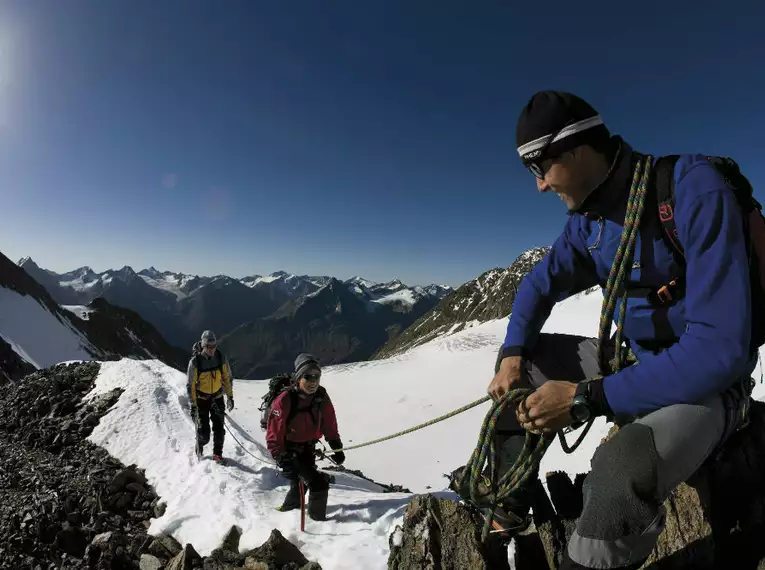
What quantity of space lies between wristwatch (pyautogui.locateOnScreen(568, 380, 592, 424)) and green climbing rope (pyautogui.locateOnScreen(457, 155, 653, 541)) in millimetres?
484

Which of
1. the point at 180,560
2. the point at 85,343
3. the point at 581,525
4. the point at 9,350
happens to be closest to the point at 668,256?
the point at 581,525

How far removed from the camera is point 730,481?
2959 millimetres

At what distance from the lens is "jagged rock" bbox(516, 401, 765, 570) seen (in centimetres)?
281

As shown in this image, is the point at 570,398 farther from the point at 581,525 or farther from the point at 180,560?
the point at 180,560

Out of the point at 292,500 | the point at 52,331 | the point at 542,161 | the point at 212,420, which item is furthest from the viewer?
the point at 52,331

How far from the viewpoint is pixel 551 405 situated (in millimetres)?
A: 2438

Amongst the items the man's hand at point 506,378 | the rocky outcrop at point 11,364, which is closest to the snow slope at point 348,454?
the man's hand at point 506,378

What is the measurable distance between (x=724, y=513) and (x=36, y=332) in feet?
292

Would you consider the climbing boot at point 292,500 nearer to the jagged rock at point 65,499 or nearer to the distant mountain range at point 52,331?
the jagged rock at point 65,499

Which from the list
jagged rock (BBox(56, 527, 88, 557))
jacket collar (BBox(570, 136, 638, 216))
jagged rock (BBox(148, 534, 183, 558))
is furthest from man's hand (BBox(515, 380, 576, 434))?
jagged rock (BBox(56, 527, 88, 557))

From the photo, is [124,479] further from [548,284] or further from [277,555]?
[548,284]

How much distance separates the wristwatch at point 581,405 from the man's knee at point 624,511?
211 mm

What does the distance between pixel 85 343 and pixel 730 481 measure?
92.2 meters

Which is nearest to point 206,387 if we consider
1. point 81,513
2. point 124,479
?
point 124,479
